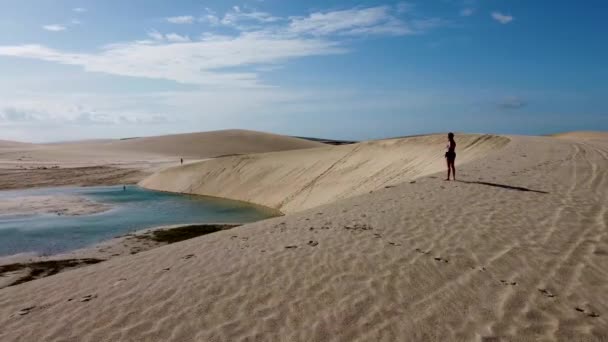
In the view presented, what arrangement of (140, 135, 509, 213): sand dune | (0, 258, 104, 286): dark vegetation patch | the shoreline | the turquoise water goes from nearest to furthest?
(0, 258, 104, 286): dark vegetation patch < the shoreline < the turquoise water < (140, 135, 509, 213): sand dune

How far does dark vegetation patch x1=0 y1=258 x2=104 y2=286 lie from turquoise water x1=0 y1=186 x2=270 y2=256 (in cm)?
123

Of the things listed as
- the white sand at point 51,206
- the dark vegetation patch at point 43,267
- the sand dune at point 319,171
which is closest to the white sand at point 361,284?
the dark vegetation patch at point 43,267

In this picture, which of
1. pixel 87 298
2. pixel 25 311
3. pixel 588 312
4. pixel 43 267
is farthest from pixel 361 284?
pixel 43 267

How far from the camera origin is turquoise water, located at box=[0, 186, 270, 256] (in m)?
13.2

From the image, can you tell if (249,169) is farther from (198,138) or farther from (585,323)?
(198,138)

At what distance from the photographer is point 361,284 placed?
5.44m

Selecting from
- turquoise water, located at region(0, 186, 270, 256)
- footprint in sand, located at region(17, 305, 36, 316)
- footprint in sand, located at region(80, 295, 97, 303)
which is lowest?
turquoise water, located at region(0, 186, 270, 256)

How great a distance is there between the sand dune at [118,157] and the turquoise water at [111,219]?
9.18 meters

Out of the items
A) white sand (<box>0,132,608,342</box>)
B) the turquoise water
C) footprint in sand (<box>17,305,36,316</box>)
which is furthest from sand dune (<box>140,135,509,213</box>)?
footprint in sand (<box>17,305,36,316</box>)

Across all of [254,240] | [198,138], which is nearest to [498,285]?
[254,240]

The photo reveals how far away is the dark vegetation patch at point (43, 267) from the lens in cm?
975

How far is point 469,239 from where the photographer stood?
710 cm

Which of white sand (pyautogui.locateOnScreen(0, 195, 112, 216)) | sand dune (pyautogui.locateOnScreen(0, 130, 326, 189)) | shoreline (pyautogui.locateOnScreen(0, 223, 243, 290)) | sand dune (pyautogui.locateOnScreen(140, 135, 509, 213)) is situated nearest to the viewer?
shoreline (pyautogui.locateOnScreen(0, 223, 243, 290))

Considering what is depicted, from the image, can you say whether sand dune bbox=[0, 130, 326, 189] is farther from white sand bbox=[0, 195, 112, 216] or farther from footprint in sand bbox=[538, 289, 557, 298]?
footprint in sand bbox=[538, 289, 557, 298]
